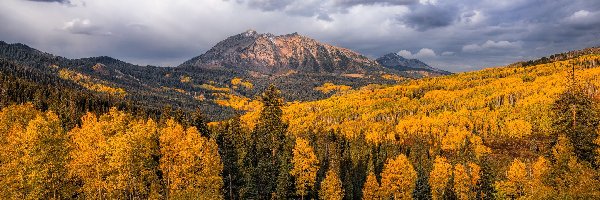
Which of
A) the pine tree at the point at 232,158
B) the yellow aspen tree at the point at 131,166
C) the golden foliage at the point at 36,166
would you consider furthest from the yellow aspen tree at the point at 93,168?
the pine tree at the point at 232,158

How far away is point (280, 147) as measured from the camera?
8450 centimetres

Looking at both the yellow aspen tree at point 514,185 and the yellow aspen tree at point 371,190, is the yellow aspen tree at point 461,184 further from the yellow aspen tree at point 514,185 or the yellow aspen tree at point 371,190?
the yellow aspen tree at point 371,190

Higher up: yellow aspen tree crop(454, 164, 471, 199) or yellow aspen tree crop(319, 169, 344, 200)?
yellow aspen tree crop(319, 169, 344, 200)

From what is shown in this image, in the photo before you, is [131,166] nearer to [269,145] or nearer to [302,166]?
[302,166]

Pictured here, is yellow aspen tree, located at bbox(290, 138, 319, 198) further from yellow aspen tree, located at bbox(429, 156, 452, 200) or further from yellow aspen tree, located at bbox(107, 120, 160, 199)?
yellow aspen tree, located at bbox(429, 156, 452, 200)

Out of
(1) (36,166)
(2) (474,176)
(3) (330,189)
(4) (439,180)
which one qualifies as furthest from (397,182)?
(1) (36,166)

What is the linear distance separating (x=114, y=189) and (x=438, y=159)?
10071cm

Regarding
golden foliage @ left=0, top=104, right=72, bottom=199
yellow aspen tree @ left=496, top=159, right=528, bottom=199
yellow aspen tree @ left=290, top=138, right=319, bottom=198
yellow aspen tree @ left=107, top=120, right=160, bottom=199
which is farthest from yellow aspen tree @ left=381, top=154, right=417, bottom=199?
golden foliage @ left=0, top=104, right=72, bottom=199

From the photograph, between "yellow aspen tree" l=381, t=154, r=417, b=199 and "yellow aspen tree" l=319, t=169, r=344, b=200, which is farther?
"yellow aspen tree" l=381, t=154, r=417, b=199

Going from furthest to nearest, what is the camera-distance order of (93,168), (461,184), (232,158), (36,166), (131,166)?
(461,184), (232,158), (93,168), (131,166), (36,166)

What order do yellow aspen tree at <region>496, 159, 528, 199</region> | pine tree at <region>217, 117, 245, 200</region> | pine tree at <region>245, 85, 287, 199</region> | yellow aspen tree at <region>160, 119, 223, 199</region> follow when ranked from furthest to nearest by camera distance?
yellow aspen tree at <region>496, 159, 528, 199</region>, pine tree at <region>217, 117, 245, 200</region>, pine tree at <region>245, 85, 287, 199</region>, yellow aspen tree at <region>160, 119, 223, 199</region>

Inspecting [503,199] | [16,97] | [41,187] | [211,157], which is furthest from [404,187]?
[16,97]

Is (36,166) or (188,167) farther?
(188,167)

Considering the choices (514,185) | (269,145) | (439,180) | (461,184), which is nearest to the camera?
(269,145)
